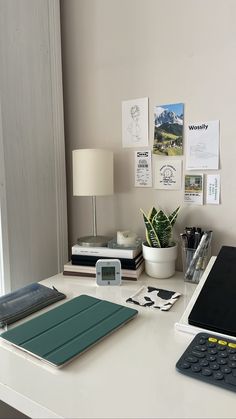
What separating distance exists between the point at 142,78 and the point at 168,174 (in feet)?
1.26

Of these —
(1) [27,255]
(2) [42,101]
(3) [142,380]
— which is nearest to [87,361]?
(3) [142,380]

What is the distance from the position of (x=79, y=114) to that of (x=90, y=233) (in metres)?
0.53

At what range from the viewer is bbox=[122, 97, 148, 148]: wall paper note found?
125 centimetres

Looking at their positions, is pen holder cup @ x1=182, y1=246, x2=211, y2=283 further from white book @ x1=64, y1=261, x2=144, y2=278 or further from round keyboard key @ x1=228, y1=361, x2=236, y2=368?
round keyboard key @ x1=228, y1=361, x2=236, y2=368

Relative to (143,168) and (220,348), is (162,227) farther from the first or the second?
(220,348)

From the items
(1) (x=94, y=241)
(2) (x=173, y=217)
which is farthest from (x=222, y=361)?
(1) (x=94, y=241)

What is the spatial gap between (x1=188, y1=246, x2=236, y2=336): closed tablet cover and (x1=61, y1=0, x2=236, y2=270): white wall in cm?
23

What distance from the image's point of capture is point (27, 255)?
129cm

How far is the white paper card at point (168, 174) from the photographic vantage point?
1.20 meters

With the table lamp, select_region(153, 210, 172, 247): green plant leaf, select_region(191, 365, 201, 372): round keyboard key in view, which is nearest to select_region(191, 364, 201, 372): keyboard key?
select_region(191, 365, 201, 372): round keyboard key

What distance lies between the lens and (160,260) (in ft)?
3.65

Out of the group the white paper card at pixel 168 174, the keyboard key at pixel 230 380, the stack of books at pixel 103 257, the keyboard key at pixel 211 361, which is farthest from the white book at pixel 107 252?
the keyboard key at pixel 230 380

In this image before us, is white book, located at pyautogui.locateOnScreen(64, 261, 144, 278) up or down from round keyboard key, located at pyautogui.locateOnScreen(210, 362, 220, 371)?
up

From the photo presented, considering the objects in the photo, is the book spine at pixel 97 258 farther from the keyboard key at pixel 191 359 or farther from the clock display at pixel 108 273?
the keyboard key at pixel 191 359
